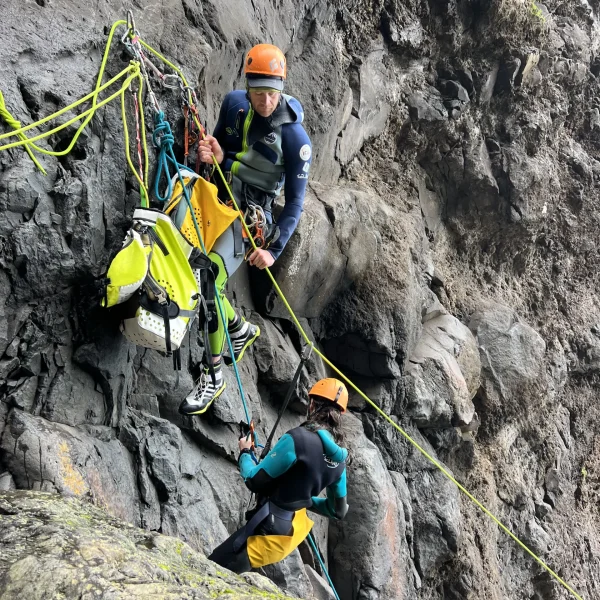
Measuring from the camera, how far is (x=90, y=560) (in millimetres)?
2564

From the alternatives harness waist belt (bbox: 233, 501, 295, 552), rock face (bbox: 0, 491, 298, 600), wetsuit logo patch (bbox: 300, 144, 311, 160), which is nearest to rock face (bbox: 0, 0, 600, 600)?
rock face (bbox: 0, 491, 298, 600)

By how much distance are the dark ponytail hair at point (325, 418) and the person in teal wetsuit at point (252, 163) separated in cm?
81

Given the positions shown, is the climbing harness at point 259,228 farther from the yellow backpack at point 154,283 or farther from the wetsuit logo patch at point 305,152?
the yellow backpack at point 154,283

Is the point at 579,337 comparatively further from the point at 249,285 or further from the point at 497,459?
the point at 249,285

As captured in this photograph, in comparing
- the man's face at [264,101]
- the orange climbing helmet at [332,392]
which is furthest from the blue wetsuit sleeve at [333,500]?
the man's face at [264,101]

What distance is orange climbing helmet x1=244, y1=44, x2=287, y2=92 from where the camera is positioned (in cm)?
467

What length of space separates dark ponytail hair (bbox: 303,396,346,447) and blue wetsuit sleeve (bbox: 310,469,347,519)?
313 mm

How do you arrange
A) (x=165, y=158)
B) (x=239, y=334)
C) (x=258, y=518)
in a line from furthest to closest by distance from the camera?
(x=239, y=334), (x=165, y=158), (x=258, y=518)

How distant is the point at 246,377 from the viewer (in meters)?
6.27

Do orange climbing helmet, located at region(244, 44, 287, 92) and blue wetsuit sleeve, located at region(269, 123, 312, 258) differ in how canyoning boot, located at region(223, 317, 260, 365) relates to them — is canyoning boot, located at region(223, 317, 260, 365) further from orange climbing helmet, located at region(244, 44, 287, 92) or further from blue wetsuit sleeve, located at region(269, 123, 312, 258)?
orange climbing helmet, located at region(244, 44, 287, 92)

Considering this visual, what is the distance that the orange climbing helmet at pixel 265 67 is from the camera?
4.67 meters

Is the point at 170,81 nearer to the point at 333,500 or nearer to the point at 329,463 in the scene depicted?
the point at 329,463

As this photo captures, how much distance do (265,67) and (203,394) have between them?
2431mm

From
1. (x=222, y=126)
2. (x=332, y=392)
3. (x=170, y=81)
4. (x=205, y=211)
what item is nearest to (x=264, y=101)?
(x=222, y=126)
